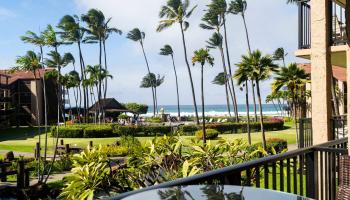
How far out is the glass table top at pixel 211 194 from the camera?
6.34 ft

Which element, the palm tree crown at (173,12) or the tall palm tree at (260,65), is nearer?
the tall palm tree at (260,65)

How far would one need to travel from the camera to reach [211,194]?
197 cm

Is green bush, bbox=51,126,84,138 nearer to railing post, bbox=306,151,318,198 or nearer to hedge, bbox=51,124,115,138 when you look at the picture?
hedge, bbox=51,124,115,138

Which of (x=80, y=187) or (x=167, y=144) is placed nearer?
(x=80, y=187)

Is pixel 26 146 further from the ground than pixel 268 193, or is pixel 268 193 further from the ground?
pixel 268 193

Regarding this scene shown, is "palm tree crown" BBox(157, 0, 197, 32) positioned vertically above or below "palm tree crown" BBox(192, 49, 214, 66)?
above

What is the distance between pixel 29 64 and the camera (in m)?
28.2

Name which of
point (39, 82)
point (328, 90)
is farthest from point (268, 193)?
point (39, 82)

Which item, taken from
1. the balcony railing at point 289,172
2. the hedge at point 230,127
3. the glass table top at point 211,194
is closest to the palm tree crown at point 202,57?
the hedge at point 230,127

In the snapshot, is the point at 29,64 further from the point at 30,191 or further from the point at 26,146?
the point at 30,191

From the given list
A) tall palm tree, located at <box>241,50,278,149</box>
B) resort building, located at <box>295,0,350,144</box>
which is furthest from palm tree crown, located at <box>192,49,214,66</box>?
resort building, located at <box>295,0,350,144</box>

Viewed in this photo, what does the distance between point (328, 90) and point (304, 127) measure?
344 cm

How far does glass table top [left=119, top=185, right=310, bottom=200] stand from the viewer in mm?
1934

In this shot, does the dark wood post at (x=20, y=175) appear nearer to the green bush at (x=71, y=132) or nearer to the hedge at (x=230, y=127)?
the green bush at (x=71, y=132)
